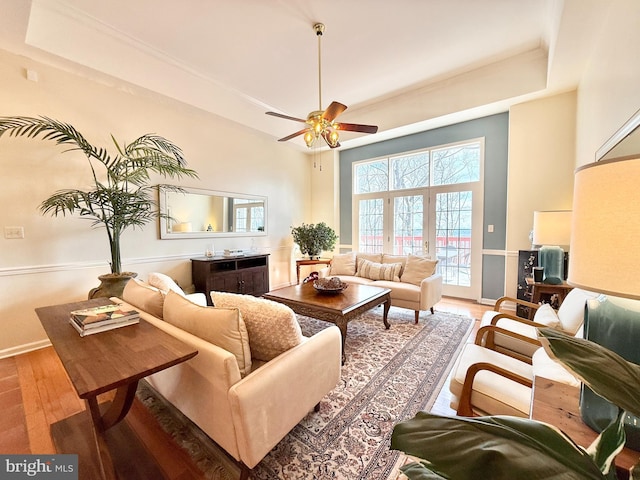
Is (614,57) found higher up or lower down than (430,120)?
lower down

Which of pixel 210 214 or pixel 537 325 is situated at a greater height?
pixel 210 214

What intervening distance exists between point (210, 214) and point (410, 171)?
3651mm

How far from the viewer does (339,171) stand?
5.82m

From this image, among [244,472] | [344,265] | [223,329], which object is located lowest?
[244,472]

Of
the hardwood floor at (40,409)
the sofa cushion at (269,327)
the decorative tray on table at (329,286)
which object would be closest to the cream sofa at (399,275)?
the decorative tray on table at (329,286)

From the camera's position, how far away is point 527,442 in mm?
426

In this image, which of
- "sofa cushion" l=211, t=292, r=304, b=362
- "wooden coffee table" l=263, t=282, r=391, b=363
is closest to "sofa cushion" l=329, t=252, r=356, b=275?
"wooden coffee table" l=263, t=282, r=391, b=363

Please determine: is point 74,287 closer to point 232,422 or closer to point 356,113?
point 232,422

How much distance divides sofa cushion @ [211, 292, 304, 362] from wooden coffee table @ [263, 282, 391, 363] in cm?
96

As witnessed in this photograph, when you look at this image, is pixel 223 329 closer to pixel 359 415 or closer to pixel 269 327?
pixel 269 327

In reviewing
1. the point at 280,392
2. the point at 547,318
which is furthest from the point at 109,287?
the point at 547,318

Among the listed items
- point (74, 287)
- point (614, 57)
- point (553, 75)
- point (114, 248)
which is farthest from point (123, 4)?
point (553, 75)

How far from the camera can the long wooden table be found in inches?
38.6

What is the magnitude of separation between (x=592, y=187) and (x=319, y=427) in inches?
70.4
